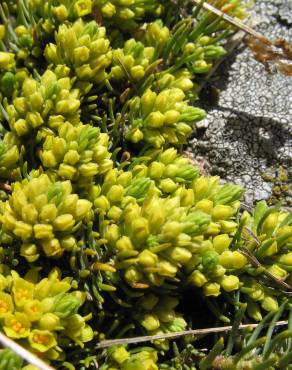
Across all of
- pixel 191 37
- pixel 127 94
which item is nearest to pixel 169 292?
pixel 127 94

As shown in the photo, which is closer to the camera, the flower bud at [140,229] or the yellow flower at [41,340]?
the yellow flower at [41,340]

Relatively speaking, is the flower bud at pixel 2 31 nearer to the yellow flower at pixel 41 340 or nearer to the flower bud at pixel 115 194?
the flower bud at pixel 115 194

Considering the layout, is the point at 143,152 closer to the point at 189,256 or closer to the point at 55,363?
the point at 189,256

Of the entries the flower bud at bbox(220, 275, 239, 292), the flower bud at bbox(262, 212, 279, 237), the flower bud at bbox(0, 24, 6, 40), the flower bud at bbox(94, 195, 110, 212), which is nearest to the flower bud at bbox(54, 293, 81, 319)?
the flower bud at bbox(94, 195, 110, 212)

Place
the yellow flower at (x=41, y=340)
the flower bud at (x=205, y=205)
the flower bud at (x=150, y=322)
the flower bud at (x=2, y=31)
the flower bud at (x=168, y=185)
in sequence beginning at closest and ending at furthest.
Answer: the yellow flower at (x=41, y=340) → the flower bud at (x=150, y=322) → the flower bud at (x=205, y=205) → the flower bud at (x=168, y=185) → the flower bud at (x=2, y=31)

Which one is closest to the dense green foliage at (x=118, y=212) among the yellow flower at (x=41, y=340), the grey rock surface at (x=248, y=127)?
the yellow flower at (x=41, y=340)
